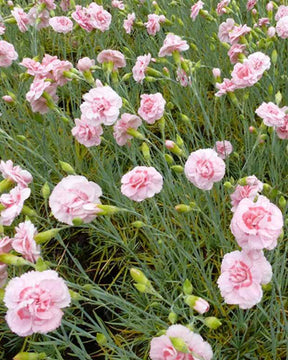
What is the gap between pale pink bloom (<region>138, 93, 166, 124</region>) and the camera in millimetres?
1374

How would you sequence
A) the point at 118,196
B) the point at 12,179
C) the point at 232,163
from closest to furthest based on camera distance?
the point at 12,179 < the point at 118,196 < the point at 232,163

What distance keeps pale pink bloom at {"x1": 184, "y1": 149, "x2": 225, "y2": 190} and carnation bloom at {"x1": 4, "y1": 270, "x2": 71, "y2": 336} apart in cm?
41

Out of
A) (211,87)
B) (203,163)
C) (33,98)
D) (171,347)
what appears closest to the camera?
(171,347)

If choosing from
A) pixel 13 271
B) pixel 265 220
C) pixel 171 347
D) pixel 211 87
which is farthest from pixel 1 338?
pixel 211 87

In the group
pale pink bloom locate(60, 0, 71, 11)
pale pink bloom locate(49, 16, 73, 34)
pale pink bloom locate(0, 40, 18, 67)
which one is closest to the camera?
pale pink bloom locate(0, 40, 18, 67)

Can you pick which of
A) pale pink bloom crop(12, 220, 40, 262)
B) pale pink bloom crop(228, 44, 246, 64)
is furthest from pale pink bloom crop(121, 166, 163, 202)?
pale pink bloom crop(228, 44, 246, 64)

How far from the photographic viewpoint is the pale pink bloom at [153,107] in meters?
1.37

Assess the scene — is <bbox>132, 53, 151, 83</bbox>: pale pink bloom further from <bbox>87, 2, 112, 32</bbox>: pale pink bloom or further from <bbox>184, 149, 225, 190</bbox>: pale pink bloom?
<bbox>184, 149, 225, 190</bbox>: pale pink bloom

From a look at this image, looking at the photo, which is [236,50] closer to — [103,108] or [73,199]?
[103,108]

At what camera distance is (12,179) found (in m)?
1.19

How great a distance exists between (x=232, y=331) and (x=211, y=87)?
5.34 feet

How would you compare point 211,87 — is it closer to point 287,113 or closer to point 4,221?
point 287,113

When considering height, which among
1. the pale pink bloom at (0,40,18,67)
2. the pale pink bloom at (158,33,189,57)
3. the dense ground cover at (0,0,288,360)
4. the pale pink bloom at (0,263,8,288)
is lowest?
the dense ground cover at (0,0,288,360)

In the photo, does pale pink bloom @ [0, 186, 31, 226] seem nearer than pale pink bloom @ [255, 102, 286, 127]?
Yes
